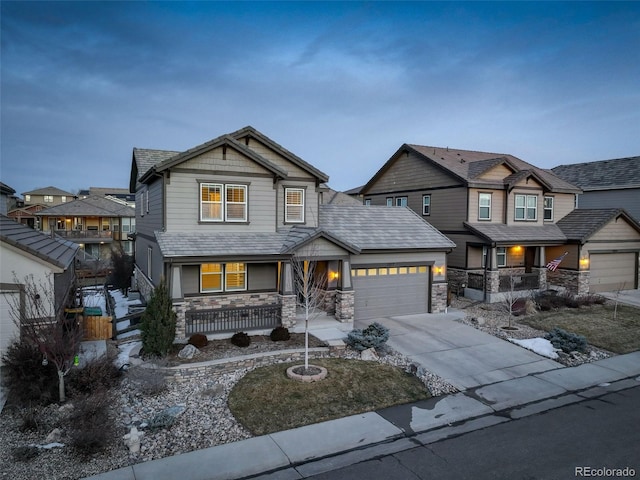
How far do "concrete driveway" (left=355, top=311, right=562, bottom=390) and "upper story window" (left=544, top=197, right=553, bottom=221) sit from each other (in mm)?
13402

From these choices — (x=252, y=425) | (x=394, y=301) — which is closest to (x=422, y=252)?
(x=394, y=301)

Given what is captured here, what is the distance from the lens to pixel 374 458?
8.23m

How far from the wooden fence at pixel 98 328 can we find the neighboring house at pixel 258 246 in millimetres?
2448

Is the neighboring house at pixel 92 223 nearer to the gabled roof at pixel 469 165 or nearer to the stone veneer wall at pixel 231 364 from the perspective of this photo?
the gabled roof at pixel 469 165

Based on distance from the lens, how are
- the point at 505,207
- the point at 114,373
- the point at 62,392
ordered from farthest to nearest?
the point at 505,207
the point at 114,373
the point at 62,392

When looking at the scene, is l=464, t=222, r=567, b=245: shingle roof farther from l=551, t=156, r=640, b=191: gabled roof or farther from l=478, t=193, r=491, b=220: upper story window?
l=551, t=156, r=640, b=191: gabled roof

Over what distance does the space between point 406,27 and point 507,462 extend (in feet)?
87.8

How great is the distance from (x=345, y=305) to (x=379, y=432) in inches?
318

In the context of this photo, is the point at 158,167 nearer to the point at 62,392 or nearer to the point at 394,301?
the point at 62,392

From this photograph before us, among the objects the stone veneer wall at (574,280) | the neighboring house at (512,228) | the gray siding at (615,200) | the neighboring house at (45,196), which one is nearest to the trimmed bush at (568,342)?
the neighboring house at (512,228)

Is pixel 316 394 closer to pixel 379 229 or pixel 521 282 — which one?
pixel 379 229

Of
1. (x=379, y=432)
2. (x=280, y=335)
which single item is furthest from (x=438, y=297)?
(x=379, y=432)

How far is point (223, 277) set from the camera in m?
16.3

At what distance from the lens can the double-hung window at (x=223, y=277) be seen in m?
16.1
